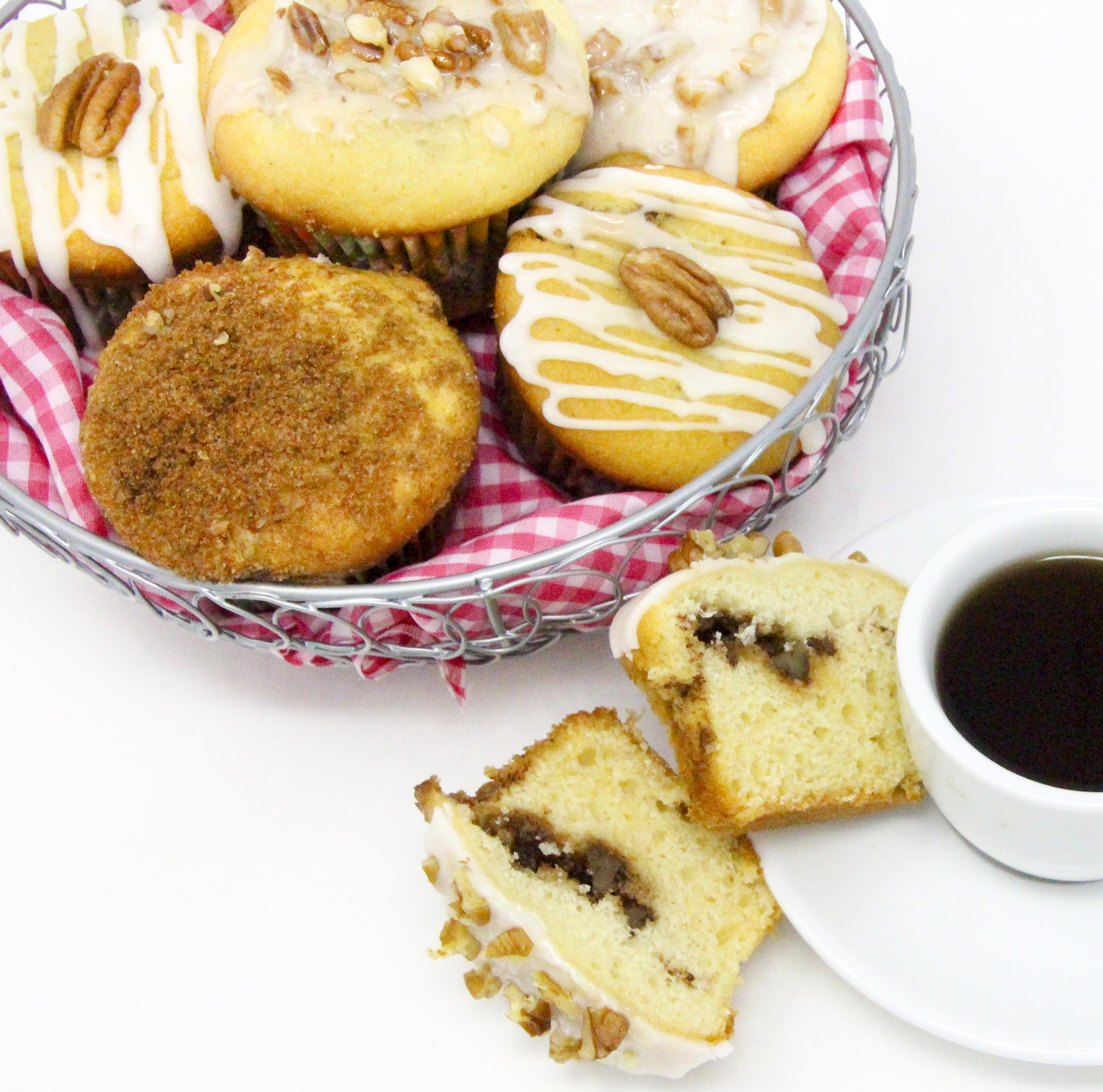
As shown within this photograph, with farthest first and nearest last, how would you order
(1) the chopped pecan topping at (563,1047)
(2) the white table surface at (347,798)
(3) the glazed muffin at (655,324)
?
1. (3) the glazed muffin at (655,324)
2. (2) the white table surface at (347,798)
3. (1) the chopped pecan topping at (563,1047)

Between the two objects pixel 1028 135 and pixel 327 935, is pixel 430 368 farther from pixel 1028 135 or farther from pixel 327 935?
pixel 1028 135

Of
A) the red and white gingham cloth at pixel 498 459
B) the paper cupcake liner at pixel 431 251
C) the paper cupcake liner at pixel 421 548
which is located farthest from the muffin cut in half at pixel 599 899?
the paper cupcake liner at pixel 431 251

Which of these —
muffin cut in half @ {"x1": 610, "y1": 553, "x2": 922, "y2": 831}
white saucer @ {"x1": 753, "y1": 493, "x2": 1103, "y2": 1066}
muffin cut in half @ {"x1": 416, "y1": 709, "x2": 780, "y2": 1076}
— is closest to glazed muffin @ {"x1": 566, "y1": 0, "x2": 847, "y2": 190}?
muffin cut in half @ {"x1": 610, "y1": 553, "x2": 922, "y2": 831}

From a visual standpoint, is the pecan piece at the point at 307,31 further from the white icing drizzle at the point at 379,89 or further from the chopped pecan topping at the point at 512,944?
the chopped pecan topping at the point at 512,944

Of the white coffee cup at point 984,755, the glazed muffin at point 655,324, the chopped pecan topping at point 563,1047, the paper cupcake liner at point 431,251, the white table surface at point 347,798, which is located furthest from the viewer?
the paper cupcake liner at point 431,251

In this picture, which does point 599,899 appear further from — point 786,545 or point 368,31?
point 368,31

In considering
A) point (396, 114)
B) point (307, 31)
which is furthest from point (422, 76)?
point (307, 31)

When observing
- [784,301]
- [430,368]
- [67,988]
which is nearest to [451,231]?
[430,368]
